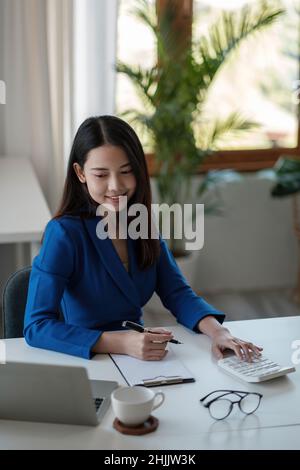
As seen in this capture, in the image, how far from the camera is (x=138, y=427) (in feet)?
4.55

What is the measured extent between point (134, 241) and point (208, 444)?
775 mm

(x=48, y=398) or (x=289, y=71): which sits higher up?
(x=289, y=71)

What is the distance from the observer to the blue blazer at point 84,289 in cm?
181

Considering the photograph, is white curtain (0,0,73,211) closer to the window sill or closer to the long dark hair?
the window sill

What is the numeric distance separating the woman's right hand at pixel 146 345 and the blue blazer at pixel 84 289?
0.29 ft

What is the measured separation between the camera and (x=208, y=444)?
1.34m

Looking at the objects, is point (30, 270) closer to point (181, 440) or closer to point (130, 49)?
point (181, 440)

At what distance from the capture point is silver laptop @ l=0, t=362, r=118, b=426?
136cm

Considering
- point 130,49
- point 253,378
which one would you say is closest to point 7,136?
point 130,49

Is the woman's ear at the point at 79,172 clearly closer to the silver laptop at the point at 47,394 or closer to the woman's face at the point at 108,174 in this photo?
the woman's face at the point at 108,174

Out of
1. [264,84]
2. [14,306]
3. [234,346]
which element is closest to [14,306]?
[14,306]

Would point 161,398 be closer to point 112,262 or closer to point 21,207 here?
point 112,262

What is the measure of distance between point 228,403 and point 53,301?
1.73ft

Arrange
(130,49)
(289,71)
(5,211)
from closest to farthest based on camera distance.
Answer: (5,211)
(130,49)
(289,71)
